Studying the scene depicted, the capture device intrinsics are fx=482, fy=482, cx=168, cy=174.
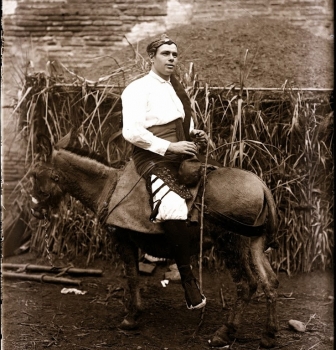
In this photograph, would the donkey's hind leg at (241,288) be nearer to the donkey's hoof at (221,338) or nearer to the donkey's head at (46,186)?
the donkey's hoof at (221,338)

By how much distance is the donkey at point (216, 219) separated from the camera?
3.50 m

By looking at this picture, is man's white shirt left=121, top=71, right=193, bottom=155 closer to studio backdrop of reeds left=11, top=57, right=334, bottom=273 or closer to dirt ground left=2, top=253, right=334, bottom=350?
studio backdrop of reeds left=11, top=57, right=334, bottom=273

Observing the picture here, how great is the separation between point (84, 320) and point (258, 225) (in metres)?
1.77

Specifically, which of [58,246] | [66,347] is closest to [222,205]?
[66,347]

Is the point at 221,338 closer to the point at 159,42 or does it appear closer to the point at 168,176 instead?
the point at 168,176

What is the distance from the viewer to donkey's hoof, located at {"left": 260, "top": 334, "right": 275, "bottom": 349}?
357cm

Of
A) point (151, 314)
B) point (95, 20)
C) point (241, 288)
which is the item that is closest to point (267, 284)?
point (241, 288)

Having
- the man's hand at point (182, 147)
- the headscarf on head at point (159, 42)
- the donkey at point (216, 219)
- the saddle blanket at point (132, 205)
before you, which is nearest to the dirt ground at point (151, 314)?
the donkey at point (216, 219)

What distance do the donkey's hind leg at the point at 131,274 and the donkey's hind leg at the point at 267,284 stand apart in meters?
0.98

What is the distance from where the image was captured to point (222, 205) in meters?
3.51

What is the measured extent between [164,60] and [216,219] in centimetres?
124

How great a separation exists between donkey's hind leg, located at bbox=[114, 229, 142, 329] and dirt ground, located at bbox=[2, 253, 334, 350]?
103 mm

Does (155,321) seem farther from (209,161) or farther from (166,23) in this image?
(166,23)

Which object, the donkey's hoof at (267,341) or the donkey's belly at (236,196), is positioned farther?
the donkey's hoof at (267,341)
